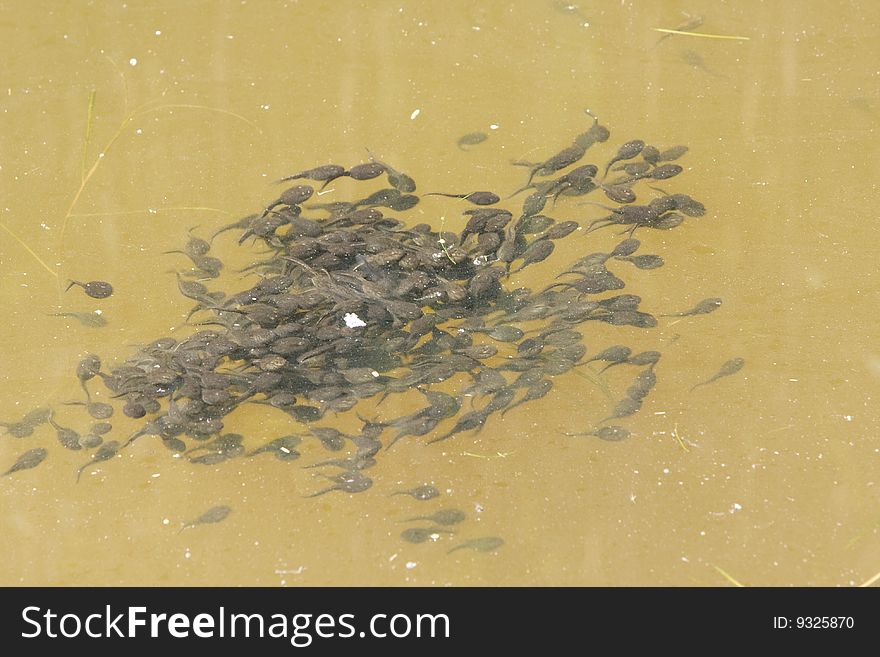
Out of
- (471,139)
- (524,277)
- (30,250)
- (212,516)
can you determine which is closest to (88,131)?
(30,250)

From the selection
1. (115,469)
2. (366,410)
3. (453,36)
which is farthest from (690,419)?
(453,36)

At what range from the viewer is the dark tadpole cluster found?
10.6ft

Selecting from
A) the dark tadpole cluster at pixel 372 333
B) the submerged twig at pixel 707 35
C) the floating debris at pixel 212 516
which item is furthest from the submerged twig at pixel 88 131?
the submerged twig at pixel 707 35

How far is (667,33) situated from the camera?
16.5ft

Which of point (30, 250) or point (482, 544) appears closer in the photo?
point (482, 544)

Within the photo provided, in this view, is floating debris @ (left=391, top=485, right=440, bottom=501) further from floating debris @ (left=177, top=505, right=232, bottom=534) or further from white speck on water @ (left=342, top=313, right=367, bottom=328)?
white speck on water @ (left=342, top=313, right=367, bottom=328)

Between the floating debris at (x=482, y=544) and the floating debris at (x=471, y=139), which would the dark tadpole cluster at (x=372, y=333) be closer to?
the floating debris at (x=482, y=544)

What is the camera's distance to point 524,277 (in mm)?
3764

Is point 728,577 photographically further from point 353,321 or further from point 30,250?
point 30,250

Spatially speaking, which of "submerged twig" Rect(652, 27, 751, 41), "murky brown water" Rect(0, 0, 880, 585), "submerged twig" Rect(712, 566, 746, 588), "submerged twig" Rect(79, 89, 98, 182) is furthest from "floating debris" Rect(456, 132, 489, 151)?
"submerged twig" Rect(712, 566, 746, 588)

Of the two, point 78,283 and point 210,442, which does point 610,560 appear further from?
point 78,283

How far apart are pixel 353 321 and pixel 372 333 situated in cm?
7

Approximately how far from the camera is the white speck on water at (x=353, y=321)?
343cm

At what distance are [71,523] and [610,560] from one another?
5.10 feet
